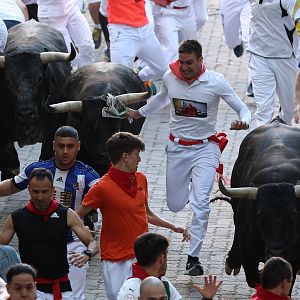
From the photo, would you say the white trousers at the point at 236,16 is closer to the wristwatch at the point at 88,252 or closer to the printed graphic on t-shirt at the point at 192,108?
the printed graphic on t-shirt at the point at 192,108

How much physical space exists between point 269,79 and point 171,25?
3.90m

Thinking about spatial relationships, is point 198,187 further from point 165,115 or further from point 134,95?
point 165,115

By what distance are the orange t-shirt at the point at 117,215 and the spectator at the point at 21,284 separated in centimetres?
205

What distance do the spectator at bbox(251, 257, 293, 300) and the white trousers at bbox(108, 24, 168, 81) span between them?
355 inches

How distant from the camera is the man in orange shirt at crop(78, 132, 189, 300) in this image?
11.4m

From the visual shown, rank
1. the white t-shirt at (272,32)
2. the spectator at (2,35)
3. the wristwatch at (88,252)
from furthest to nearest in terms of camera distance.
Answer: the spectator at (2,35) → the white t-shirt at (272,32) → the wristwatch at (88,252)

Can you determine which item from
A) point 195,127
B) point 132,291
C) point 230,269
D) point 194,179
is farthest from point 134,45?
point 132,291

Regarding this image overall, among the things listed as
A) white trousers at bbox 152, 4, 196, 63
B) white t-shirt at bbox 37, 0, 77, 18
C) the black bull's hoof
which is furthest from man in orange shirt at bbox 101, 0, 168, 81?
the black bull's hoof

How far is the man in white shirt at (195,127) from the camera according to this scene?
44.1 feet

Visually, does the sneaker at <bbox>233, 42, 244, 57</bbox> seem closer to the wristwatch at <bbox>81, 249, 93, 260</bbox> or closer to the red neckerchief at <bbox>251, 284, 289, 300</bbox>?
the wristwatch at <bbox>81, 249, 93, 260</bbox>

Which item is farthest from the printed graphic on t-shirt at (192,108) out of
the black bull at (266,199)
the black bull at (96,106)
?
the black bull at (96,106)

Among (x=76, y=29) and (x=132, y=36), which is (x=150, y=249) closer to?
(x=132, y=36)

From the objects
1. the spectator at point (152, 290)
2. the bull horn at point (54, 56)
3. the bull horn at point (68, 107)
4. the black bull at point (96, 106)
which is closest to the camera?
the spectator at point (152, 290)

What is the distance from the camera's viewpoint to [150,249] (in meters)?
9.77
